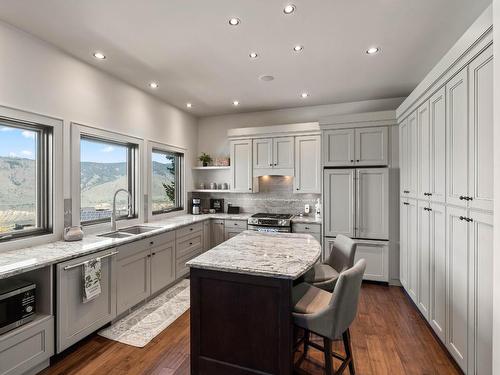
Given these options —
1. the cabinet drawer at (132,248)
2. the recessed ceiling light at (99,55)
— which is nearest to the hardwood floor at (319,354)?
the cabinet drawer at (132,248)

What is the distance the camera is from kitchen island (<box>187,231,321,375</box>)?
64.9 inches

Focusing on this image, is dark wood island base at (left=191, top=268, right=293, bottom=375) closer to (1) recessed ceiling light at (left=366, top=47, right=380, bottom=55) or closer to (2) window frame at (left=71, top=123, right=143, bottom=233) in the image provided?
(2) window frame at (left=71, top=123, right=143, bottom=233)

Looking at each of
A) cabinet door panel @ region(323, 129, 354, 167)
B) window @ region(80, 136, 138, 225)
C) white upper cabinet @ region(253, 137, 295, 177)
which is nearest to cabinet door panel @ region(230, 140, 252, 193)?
white upper cabinet @ region(253, 137, 295, 177)

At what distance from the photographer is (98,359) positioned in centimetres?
219

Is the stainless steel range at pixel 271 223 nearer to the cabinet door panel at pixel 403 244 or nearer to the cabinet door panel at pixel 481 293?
the cabinet door panel at pixel 403 244

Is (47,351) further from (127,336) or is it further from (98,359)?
(127,336)

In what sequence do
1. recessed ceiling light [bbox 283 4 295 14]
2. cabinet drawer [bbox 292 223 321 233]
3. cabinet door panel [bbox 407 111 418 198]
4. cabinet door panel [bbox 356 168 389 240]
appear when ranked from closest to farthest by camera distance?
recessed ceiling light [bbox 283 4 295 14]
cabinet door panel [bbox 407 111 418 198]
cabinet door panel [bbox 356 168 389 240]
cabinet drawer [bbox 292 223 321 233]

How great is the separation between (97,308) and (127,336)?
0.40 m

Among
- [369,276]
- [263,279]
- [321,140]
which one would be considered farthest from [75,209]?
[369,276]

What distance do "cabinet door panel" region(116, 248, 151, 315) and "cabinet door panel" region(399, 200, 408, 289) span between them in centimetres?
329

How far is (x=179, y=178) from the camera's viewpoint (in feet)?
16.2

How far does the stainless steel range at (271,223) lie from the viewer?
4117mm

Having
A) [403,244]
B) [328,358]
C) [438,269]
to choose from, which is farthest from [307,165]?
[328,358]

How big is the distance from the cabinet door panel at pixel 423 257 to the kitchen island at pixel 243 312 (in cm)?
142
